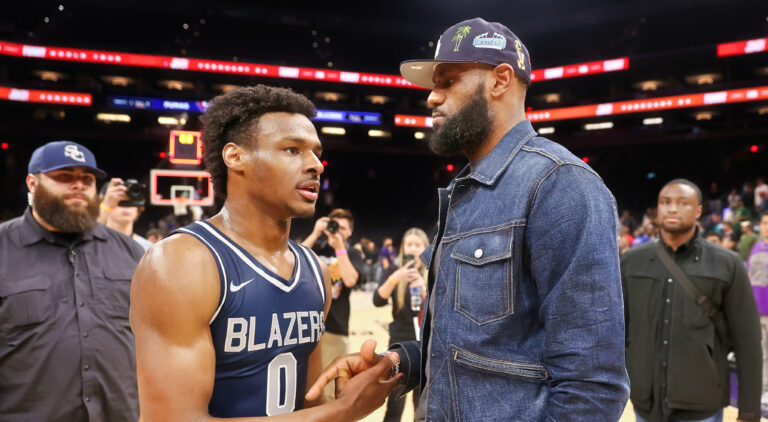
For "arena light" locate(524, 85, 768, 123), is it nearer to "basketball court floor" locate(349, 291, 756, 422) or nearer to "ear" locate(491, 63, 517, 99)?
"basketball court floor" locate(349, 291, 756, 422)

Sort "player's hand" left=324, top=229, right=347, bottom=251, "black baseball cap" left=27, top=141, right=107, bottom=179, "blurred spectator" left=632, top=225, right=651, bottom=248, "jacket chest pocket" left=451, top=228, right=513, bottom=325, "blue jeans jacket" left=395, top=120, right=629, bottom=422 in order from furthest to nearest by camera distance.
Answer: "blurred spectator" left=632, top=225, right=651, bottom=248 < "player's hand" left=324, top=229, right=347, bottom=251 < "black baseball cap" left=27, top=141, right=107, bottom=179 < "jacket chest pocket" left=451, top=228, right=513, bottom=325 < "blue jeans jacket" left=395, top=120, right=629, bottom=422

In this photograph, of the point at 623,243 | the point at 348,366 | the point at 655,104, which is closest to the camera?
the point at 348,366

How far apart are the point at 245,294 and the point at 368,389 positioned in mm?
515

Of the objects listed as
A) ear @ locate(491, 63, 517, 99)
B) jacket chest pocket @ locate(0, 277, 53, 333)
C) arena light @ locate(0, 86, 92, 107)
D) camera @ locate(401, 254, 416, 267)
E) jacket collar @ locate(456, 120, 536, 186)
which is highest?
arena light @ locate(0, 86, 92, 107)

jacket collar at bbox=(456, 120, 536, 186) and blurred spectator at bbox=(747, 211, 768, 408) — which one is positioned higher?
jacket collar at bbox=(456, 120, 536, 186)

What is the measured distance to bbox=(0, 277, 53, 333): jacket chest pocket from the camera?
99.1 inches

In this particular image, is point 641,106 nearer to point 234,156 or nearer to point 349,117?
point 349,117

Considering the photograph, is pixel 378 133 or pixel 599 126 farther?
pixel 378 133

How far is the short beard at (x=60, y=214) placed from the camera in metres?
2.76

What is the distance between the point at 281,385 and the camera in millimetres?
1738

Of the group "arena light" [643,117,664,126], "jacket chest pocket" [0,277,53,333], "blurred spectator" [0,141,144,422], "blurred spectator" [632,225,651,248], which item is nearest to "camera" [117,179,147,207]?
"blurred spectator" [0,141,144,422]

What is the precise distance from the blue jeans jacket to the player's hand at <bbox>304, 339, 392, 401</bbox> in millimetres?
217

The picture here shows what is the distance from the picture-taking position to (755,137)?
18656 millimetres

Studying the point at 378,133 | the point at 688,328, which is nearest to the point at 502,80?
the point at 688,328
